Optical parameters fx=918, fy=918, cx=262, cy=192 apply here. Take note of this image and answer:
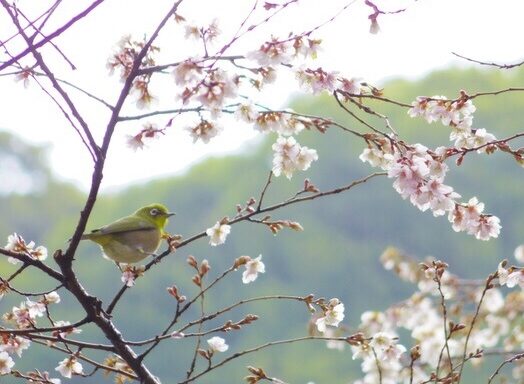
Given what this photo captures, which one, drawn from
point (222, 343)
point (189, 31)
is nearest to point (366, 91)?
point (189, 31)

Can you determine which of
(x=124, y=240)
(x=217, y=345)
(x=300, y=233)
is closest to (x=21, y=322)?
(x=217, y=345)

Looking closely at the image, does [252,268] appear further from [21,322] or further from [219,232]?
[21,322]

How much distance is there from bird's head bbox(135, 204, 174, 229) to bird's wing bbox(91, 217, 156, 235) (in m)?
0.09

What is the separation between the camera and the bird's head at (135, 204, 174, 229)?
3.57 metres

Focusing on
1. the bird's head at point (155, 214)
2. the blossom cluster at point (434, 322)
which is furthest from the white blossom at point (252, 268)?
the blossom cluster at point (434, 322)

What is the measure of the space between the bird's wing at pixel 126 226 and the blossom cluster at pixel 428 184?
1.10 m

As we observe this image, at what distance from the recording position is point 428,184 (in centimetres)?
245

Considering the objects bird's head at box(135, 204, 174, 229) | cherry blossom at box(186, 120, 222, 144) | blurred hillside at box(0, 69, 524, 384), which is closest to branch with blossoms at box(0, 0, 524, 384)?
cherry blossom at box(186, 120, 222, 144)

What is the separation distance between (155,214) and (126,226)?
32 centimetres

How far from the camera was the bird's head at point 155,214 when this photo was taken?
11.7 feet

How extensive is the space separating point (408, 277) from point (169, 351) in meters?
12.4

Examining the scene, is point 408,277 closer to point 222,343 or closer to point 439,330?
point 439,330

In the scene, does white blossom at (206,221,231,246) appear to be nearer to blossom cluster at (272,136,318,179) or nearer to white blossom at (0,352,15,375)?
blossom cluster at (272,136,318,179)

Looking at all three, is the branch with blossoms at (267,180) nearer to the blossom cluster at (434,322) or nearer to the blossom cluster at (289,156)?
the blossom cluster at (289,156)
